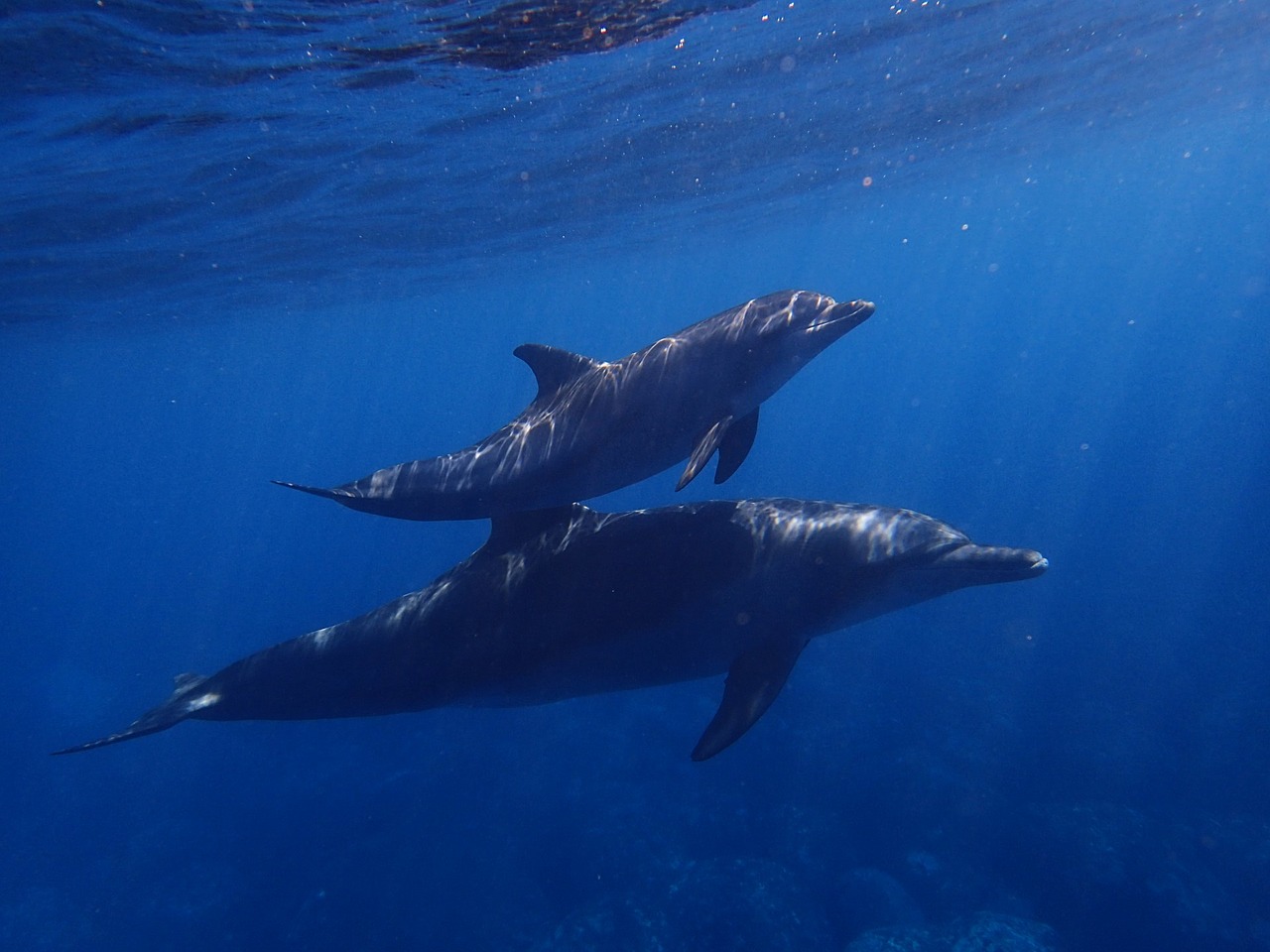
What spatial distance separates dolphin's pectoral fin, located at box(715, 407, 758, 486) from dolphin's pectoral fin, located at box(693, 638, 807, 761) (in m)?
1.61

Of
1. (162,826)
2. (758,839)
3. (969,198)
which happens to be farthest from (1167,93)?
(162,826)

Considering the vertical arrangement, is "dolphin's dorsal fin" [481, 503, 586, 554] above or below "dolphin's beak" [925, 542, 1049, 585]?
above

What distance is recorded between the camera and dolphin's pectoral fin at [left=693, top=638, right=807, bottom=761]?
5617mm

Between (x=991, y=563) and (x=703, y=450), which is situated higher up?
(x=703, y=450)

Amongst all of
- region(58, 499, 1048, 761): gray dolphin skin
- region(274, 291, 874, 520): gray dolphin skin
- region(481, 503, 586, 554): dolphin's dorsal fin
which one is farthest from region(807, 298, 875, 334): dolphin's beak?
region(481, 503, 586, 554): dolphin's dorsal fin

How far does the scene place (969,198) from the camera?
49156mm

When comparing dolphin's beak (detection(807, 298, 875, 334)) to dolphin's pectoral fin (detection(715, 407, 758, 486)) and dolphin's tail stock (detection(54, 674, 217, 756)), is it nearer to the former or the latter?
dolphin's pectoral fin (detection(715, 407, 758, 486))

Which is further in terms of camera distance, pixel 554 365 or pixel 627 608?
pixel 554 365

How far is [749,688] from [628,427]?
2.28 m

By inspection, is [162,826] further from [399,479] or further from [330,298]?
[330,298]

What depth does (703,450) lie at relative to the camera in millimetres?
5945

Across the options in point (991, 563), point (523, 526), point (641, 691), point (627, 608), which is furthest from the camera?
point (641, 691)

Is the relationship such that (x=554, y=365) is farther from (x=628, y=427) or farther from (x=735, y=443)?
(x=735, y=443)

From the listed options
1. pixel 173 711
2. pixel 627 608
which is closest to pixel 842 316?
pixel 627 608
